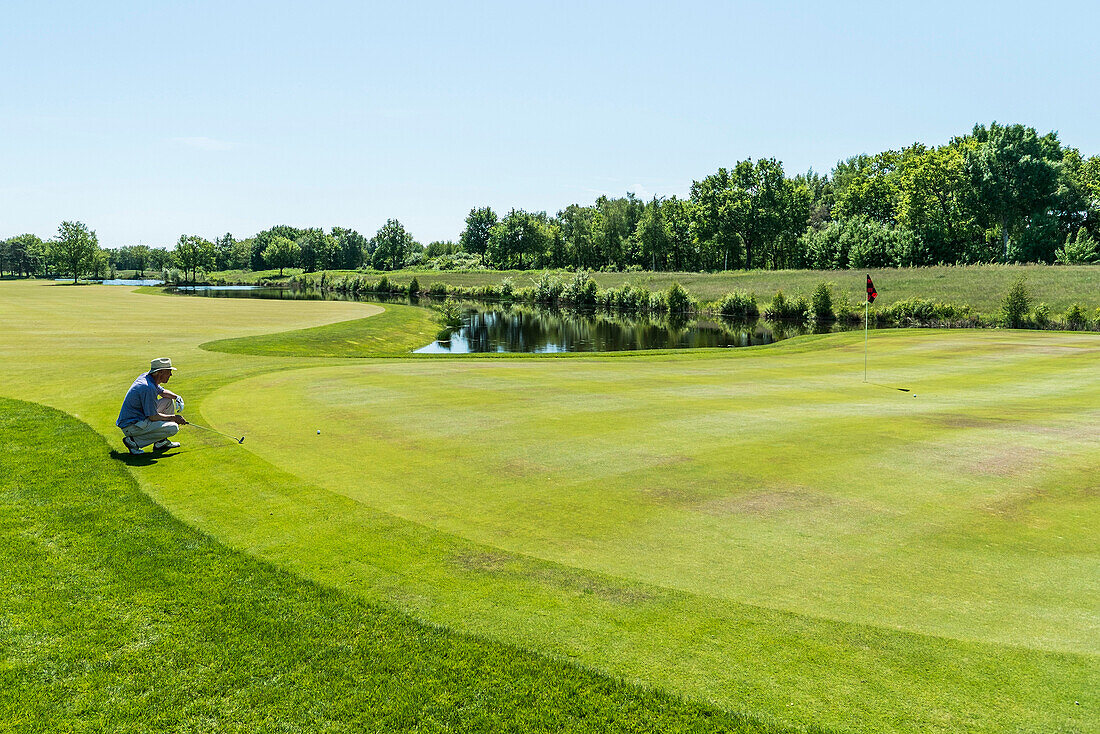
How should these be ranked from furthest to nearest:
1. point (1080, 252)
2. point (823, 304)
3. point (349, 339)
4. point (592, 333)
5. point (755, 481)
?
point (1080, 252), point (823, 304), point (592, 333), point (349, 339), point (755, 481)

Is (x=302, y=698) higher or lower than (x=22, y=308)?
lower

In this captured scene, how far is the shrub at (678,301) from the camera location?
85500 millimetres

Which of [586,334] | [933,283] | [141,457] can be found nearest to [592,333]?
[586,334]

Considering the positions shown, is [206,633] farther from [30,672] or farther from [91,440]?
[91,440]

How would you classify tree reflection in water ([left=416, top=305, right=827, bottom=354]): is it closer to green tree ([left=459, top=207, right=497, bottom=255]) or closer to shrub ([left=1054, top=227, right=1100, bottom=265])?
shrub ([left=1054, top=227, right=1100, bottom=265])

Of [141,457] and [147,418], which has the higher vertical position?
[147,418]

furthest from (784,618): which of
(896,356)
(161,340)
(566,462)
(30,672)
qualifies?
(161,340)

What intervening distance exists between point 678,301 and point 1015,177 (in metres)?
51.6

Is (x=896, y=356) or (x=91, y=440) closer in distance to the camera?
(x=91, y=440)

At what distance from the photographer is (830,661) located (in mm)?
5902

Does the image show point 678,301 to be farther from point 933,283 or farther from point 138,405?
point 138,405

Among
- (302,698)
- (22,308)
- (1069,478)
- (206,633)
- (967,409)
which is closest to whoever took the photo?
(302,698)

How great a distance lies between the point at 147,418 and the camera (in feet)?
40.4

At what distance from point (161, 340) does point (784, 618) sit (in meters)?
37.5
